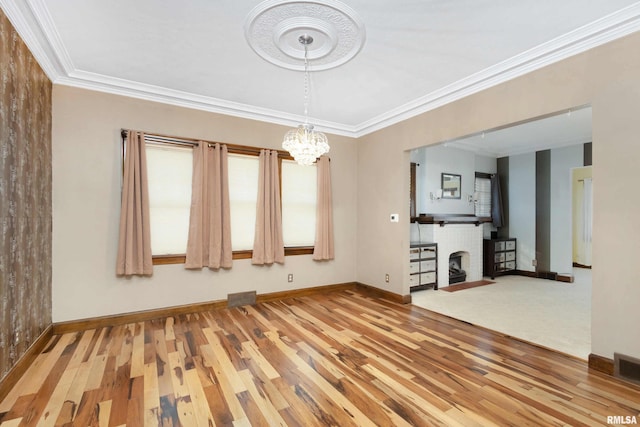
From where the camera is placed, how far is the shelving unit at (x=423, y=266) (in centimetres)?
500

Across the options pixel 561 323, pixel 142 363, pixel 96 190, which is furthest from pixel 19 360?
pixel 561 323

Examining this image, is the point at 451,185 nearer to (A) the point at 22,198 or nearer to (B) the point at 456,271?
(B) the point at 456,271

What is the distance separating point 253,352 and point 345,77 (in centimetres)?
297

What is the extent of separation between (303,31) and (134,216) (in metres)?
2.74

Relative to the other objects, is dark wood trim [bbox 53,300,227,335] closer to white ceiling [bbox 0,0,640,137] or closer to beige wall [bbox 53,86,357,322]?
beige wall [bbox 53,86,357,322]

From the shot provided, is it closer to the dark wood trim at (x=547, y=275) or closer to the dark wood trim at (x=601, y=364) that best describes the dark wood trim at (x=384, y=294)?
the dark wood trim at (x=601, y=364)

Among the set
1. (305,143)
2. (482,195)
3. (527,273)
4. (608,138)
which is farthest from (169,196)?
(527,273)

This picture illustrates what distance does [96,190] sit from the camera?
3.33 metres

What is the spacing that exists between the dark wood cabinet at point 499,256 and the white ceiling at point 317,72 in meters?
4.04

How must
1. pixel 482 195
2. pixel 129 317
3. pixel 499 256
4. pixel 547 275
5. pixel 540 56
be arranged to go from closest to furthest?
pixel 540 56
pixel 129 317
pixel 547 275
pixel 499 256
pixel 482 195

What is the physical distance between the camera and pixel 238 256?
4.12 meters

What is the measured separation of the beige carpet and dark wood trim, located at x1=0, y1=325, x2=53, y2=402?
4.28 meters

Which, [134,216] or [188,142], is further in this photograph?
[188,142]

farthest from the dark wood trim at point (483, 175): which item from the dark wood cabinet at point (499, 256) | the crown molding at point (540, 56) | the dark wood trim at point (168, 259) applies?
the dark wood trim at point (168, 259)
